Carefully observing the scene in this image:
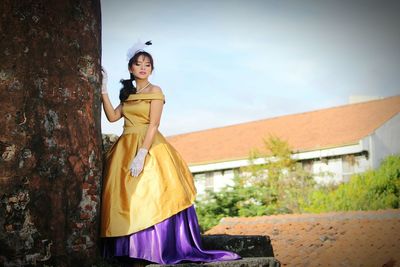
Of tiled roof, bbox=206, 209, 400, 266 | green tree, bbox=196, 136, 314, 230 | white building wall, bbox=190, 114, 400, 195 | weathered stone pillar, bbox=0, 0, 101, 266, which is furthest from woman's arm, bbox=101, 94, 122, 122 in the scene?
white building wall, bbox=190, 114, 400, 195

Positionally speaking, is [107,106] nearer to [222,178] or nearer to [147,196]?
[147,196]

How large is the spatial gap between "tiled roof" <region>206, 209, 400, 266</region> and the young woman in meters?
3.75

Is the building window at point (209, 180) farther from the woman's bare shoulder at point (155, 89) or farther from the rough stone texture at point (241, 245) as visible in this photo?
the woman's bare shoulder at point (155, 89)

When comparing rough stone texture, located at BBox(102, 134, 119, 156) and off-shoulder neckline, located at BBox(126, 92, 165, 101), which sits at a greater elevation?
off-shoulder neckline, located at BBox(126, 92, 165, 101)

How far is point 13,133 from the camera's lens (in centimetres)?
310

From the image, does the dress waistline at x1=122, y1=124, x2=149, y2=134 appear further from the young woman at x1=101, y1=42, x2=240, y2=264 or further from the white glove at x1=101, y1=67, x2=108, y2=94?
the white glove at x1=101, y1=67, x2=108, y2=94

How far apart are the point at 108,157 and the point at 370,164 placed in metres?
16.0

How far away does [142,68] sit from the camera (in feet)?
14.3

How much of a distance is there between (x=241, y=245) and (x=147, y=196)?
3.60 feet

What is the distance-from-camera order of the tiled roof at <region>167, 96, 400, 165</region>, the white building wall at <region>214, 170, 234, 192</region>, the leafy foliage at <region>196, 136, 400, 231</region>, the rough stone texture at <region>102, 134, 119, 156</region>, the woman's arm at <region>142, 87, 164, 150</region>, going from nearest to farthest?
the woman's arm at <region>142, 87, 164, 150</region> → the rough stone texture at <region>102, 134, 119, 156</region> → the leafy foliage at <region>196, 136, 400, 231</region> → the tiled roof at <region>167, 96, 400, 165</region> → the white building wall at <region>214, 170, 234, 192</region>

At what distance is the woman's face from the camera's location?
435 cm

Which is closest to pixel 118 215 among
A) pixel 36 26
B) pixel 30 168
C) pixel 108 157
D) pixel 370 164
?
pixel 108 157

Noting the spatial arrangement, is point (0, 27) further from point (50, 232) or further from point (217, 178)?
point (217, 178)

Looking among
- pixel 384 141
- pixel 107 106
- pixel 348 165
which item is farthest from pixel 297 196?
pixel 107 106
